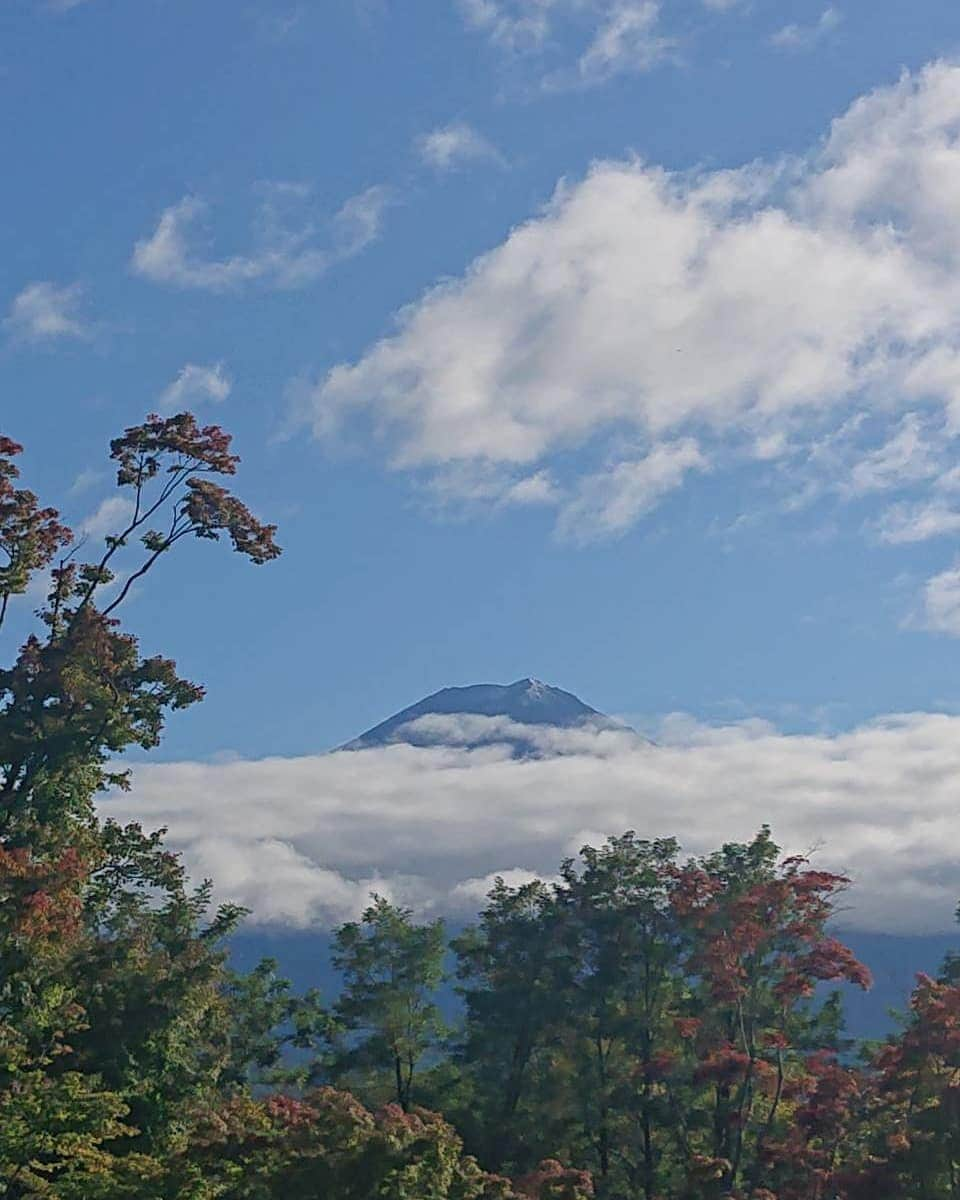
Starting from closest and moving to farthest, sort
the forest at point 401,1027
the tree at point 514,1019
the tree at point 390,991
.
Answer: the forest at point 401,1027
the tree at point 514,1019
the tree at point 390,991

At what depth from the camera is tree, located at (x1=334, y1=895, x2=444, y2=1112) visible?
136 feet

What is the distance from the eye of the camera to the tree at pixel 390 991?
1635 inches

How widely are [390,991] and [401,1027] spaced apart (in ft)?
3.29

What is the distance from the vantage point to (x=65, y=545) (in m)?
30.2

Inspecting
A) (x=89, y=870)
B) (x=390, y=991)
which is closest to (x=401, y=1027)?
(x=390, y=991)

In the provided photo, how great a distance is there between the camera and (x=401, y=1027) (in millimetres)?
41438

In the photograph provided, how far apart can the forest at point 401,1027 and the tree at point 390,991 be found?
78 millimetres

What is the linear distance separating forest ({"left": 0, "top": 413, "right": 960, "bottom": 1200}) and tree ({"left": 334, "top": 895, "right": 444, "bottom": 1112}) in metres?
0.08

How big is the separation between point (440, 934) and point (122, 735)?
50.3 feet

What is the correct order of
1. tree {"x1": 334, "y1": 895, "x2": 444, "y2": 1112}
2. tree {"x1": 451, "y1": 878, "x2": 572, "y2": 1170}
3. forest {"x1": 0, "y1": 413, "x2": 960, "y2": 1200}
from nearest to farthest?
1. forest {"x1": 0, "y1": 413, "x2": 960, "y2": 1200}
2. tree {"x1": 451, "y1": 878, "x2": 572, "y2": 1170}
3. tree {"x1": 334, "y1": 895, "x2": 444, "y2": 1112}

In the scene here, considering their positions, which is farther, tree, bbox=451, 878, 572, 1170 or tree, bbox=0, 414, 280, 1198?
tree, bbox=451, 878, 572, 1170

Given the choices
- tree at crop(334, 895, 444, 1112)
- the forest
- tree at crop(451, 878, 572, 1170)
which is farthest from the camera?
tree at crop(334, 895, 444, 1112)

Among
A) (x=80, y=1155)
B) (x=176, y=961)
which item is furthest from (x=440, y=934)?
(x=80, y=1155)

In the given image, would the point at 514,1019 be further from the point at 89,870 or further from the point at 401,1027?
the point at 89,870
